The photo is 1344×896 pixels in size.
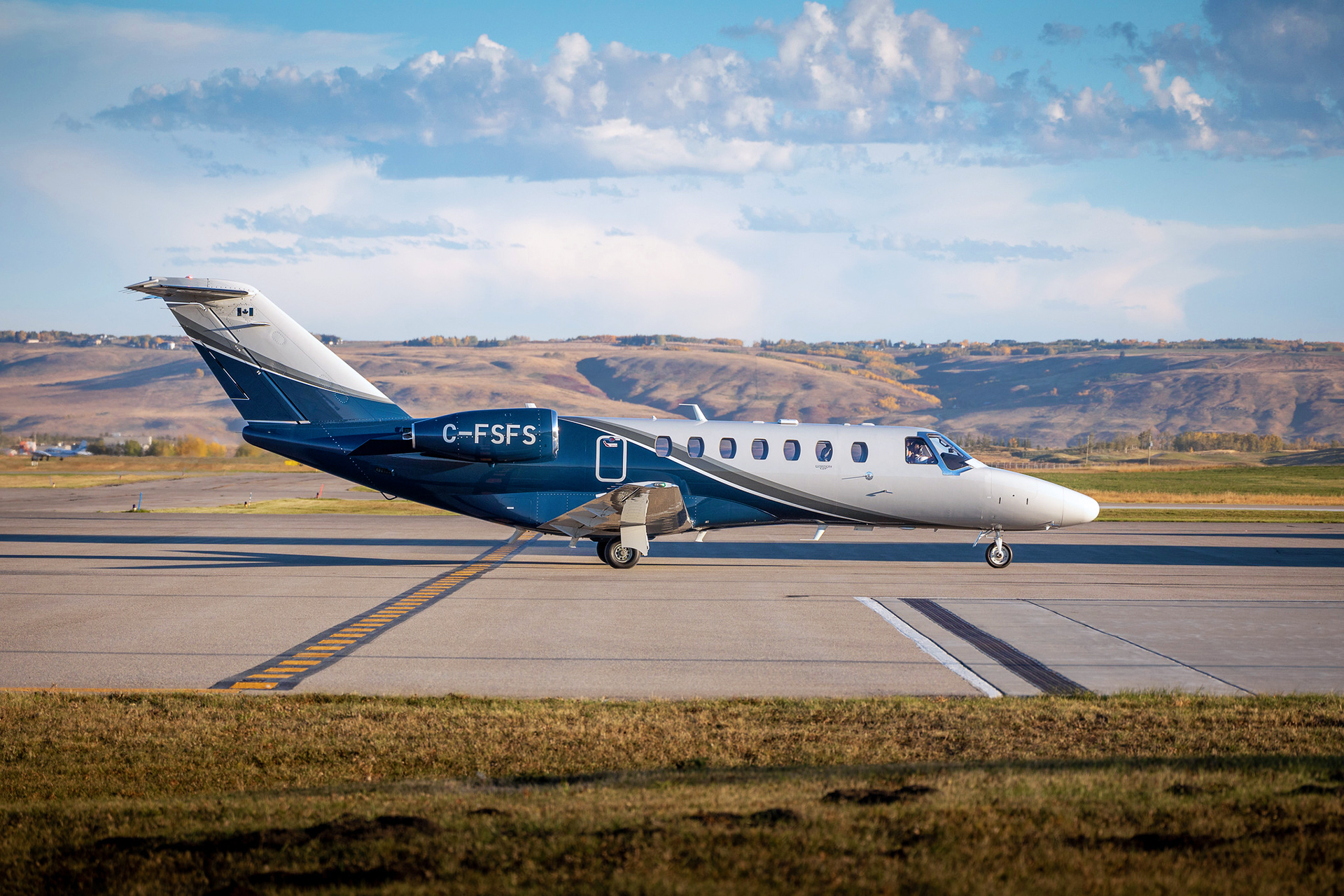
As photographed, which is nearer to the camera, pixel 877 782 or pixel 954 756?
pixel 877 782

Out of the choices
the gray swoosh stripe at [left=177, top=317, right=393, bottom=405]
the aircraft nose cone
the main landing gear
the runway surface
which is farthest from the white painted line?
the gray swoosh stripe at [left=177, top=317, right=393, bottom=405]

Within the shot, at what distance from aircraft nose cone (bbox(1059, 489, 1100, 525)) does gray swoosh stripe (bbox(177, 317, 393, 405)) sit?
49.5 ft

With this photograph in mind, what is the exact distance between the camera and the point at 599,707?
9.84m

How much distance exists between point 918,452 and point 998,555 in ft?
9.41

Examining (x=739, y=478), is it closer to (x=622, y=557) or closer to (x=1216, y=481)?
(x=622, y=557)

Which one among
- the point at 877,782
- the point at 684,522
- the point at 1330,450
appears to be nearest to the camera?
the point at 877,782

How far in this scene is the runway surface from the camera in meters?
11.6

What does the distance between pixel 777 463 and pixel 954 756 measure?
14.1 metres

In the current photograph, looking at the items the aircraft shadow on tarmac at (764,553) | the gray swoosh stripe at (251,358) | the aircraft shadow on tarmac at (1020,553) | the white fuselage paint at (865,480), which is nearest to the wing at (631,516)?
the white fuselage paint at (865,480)

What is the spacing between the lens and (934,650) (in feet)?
43.2

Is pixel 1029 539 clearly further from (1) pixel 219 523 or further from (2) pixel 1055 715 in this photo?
(1) pixel 219 523

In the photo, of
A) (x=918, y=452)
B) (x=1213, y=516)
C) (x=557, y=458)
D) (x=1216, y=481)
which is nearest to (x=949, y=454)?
(x=918, y=452)

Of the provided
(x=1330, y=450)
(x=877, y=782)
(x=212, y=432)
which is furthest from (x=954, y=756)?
(x=212, y=432)

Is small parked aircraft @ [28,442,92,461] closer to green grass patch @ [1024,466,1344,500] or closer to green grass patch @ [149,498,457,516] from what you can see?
green grass patch @ [149,498,457,516]
